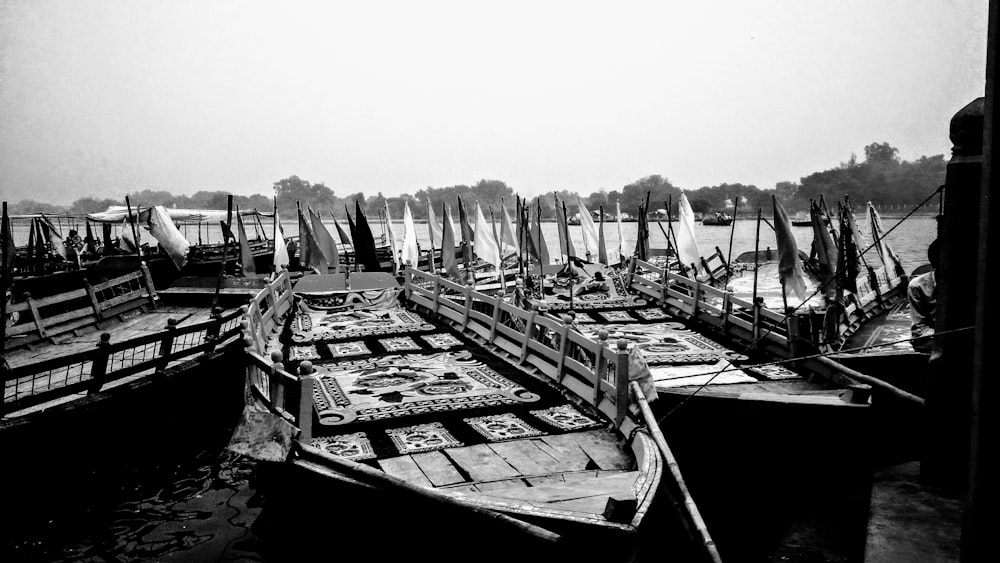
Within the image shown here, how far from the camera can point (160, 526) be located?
1073 cm

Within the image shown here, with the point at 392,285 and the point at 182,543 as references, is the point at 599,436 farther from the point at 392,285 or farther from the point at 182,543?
the point at 392,285

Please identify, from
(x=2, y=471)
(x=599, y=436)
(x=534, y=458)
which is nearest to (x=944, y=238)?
(x=599, y=436)

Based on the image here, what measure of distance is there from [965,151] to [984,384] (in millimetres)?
4134

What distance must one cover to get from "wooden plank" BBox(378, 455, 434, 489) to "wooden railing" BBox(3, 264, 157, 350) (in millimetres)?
9827

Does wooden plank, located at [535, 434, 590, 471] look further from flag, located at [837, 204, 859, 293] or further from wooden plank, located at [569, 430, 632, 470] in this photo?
flag, located at [837, 204, 859, 293]

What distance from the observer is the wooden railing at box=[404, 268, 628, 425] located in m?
9.36

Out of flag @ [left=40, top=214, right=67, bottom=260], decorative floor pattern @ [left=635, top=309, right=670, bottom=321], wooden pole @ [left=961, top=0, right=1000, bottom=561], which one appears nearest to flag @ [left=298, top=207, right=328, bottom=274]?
decorative floor pattern @ [left=635, top=309, right=670, bottom=321]

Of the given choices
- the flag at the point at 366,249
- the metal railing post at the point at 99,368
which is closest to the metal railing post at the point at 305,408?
the metal railing post at the point at 99,368

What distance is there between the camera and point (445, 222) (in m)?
25.7

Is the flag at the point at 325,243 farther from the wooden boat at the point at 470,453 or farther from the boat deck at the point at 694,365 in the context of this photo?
the wooden boat at the point at 470,453

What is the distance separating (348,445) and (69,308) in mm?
16110

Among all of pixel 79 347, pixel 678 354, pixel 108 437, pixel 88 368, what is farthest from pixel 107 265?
pixel 678 354

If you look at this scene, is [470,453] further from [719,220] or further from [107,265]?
[719,220]

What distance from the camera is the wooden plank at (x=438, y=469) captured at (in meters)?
7.53
